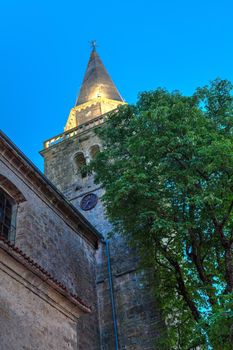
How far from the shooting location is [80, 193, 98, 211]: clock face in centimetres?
1874

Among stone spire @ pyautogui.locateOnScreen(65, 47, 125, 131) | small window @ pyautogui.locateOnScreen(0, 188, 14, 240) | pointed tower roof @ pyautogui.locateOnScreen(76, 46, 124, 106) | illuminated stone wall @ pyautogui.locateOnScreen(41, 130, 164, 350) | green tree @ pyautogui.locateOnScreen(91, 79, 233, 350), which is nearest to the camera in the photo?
A: green tree @ pyautogui.locateOnScreen(91, 79, 233, 350)

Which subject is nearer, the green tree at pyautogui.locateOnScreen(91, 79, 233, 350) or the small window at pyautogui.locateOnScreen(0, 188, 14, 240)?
the green tree at pyautogui.locateOnScreen(91, 79, 233, 350)

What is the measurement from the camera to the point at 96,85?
2962 centimetres

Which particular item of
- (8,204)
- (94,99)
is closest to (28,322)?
(8,204)

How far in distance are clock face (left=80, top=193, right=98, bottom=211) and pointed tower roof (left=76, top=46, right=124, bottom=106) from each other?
1047cm

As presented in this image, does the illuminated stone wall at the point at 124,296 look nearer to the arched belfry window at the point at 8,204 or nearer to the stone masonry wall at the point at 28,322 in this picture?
the arched belfry window at the point at 8,204

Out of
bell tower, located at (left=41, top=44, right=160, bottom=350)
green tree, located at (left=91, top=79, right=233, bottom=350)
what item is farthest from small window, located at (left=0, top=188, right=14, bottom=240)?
bell tower, located at (left=41, top=44, right=160, bottom=350)

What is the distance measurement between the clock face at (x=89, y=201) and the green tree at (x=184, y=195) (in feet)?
18.7

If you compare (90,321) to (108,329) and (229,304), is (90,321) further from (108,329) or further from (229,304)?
(229,304)

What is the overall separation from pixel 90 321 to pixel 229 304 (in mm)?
6802

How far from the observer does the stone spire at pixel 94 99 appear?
26877 millimetres

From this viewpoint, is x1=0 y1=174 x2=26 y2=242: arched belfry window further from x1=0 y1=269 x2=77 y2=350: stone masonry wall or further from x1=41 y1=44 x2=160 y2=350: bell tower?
x1=0 y1=269 x2=77 y2=350: stone masonry wall

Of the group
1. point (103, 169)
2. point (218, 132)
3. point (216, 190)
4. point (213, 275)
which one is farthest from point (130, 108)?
point (213, 275)

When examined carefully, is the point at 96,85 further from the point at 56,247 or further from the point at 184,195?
the point at 184,195
